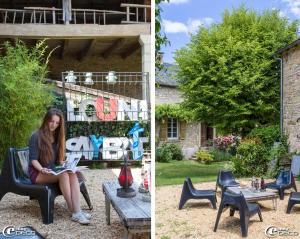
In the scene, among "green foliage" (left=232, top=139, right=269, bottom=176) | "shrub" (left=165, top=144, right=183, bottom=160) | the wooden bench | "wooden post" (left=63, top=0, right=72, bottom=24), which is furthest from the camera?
"green foliage" (left=232, top=139, right=269, bottom=176)

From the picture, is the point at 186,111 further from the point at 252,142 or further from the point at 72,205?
the point at 72,205

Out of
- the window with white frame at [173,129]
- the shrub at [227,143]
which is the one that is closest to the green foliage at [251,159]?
the shrub at [227,143]

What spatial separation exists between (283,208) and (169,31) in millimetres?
997

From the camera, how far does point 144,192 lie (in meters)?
1.86

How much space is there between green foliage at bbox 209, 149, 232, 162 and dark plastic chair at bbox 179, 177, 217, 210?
16 centimetres

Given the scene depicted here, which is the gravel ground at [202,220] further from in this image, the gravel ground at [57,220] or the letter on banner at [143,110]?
the letter on banner at [143,110]

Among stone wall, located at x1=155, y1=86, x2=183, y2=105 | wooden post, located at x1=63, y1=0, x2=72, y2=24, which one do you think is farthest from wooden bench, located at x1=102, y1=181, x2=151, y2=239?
wooden post, located at x1=63, y1=0, x2=72, y2=24

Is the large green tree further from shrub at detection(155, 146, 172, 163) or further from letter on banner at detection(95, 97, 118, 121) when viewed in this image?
letter on banner at detection(95, 97, 118, 121)

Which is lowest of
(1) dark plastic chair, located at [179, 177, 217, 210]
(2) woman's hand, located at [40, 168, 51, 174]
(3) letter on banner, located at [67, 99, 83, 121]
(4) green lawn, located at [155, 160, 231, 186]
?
(1) dark plastic chair, located at [179, 177, 217, 210]

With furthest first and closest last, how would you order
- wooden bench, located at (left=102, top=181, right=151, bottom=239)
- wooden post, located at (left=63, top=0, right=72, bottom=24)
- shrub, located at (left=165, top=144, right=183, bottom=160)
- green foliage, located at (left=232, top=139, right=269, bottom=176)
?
Result: green foliage, located at (left=232, top=139, right=269, bottom=176) → shrub, located at (left=165, top=144, right=183, bottom=160) → wooden post, located at (left=63, top=0, right=72, bottom=24) → wooden bench, located at (left=102, top=181, right=151, bottom=239)

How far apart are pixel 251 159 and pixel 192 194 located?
334mm

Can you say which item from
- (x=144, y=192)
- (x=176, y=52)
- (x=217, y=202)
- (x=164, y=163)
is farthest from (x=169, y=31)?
(x=217, y=202)

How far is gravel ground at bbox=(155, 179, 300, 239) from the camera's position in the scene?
6.72 feet

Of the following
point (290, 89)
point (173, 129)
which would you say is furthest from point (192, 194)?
point (290, 89)
